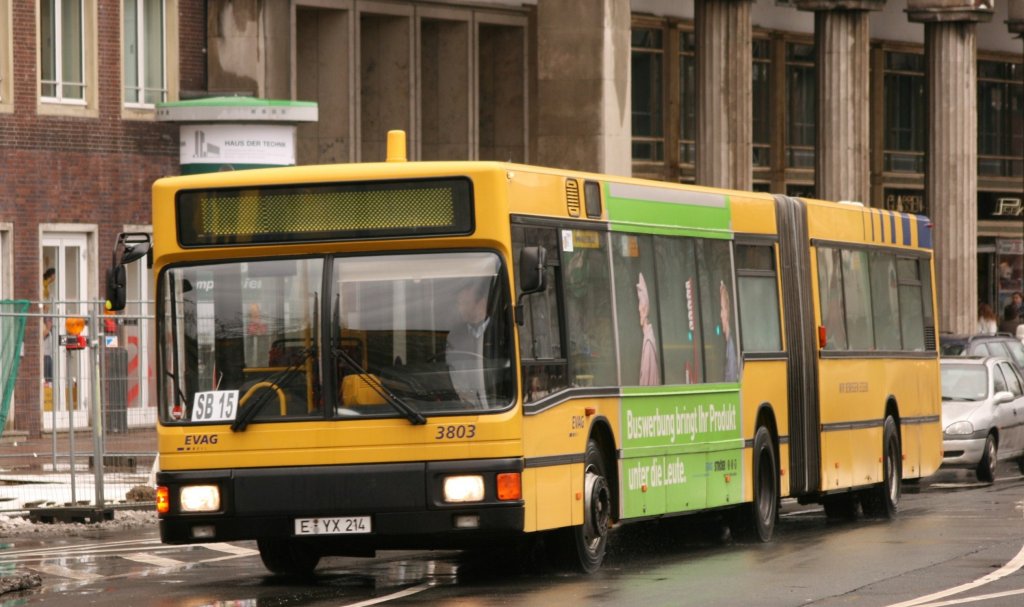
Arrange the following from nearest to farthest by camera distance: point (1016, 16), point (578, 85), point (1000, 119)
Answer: point (578, 85) → point (1016, 16) → point (1000, 119)

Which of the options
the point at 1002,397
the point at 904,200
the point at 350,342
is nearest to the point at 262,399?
the point at 350,342

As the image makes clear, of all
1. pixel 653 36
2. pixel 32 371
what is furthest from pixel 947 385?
pixel 653 36

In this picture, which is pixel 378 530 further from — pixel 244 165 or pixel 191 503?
pixel 244 165

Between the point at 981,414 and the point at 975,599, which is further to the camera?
the point at 981,414

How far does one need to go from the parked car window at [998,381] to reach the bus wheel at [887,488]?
20.9 ft

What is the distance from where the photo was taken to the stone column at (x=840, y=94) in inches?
1746

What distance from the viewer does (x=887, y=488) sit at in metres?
20.8

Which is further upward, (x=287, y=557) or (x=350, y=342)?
(x=350, y=342)

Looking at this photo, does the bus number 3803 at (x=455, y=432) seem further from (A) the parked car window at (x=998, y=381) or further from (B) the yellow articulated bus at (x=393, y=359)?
(A) the parked car window at (x=998, y=381)

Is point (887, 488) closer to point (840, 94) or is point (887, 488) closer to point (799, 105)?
point (840, 94)

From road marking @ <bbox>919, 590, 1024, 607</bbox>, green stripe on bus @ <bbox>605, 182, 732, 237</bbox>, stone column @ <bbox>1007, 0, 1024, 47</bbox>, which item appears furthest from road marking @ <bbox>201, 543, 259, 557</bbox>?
stone column @ <bbox>1007, 0, 1024, 47</bbox>

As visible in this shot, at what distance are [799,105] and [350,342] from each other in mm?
41114

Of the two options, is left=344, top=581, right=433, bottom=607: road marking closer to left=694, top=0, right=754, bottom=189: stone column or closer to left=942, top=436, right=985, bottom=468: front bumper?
left=942, top=436, right=985, bottom=468: front bumper

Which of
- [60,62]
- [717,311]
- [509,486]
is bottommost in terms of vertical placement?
[509,486]
